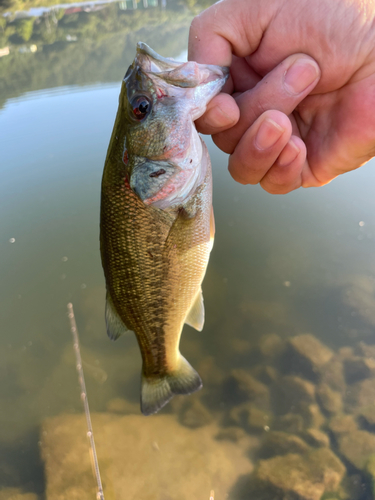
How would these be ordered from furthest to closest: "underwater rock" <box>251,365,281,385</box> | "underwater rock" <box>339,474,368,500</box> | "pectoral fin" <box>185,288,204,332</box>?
"underwater rock" <box>251,365,281,385</box>, "underwater rock" <box>339,474,368,500</box>, "pectoral fin" <box>185,288,204,332</box>

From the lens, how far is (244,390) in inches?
141

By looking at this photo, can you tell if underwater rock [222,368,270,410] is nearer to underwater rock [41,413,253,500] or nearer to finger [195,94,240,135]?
underwater rock [41,413,253,500]

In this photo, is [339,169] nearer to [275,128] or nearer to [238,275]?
[275,128]

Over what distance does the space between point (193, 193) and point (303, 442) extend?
9.54 ft

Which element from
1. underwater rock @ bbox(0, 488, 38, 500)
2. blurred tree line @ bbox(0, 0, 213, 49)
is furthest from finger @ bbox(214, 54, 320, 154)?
blurred tree line @ bbox(0, 0, 213, 49)

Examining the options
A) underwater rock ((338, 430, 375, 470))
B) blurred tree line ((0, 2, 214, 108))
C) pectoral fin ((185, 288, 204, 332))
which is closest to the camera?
pectoral fin ((185, 288, 204, 332))

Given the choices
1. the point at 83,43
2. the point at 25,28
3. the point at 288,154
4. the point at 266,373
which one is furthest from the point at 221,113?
the point at 25,28

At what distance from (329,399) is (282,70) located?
10.5 ft

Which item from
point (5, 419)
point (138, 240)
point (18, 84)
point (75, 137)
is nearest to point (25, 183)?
point (75, 137)

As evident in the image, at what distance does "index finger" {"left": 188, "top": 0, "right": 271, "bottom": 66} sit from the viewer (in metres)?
1.58

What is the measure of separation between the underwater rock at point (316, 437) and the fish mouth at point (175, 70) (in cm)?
331

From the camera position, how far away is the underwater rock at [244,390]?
138 inches

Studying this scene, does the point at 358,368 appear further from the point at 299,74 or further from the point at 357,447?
the point at 299,74

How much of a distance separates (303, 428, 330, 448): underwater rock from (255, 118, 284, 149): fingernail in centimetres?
294
